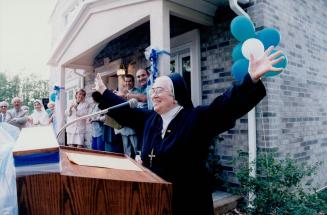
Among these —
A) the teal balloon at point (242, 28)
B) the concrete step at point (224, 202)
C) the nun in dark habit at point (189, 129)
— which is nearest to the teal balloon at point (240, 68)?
the teal balloon at point (242, 28)

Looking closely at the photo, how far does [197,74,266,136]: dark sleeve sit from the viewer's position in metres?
1.67

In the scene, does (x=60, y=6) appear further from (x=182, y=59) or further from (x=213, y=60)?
(x=213, y=60)

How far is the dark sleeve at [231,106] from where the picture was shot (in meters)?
1.67

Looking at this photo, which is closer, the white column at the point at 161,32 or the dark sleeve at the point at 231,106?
the dark sleeve at the point at 231,106

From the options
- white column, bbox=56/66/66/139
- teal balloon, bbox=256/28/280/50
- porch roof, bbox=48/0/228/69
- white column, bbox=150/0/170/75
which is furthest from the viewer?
white column, bbox=56/66/66/139

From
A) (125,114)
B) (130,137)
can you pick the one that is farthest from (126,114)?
(130,137)

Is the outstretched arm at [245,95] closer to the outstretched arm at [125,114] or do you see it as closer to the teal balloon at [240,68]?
the outstretched arm at [125,114]

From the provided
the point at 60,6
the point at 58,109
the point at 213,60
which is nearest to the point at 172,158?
the point at 213,60

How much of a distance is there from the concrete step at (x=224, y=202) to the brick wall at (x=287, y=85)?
0.30m

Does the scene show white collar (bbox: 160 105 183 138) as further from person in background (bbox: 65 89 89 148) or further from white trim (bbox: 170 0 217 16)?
person in background (bbox: 65 89 89 148)

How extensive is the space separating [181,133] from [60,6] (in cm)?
1263

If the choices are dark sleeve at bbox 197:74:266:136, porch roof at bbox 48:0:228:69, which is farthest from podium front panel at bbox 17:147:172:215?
porch roof at bbox 48:0:228:69

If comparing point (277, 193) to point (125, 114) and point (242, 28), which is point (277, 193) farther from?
point (125, 114)

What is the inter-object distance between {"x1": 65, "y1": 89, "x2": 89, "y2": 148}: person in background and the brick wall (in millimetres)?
2688
